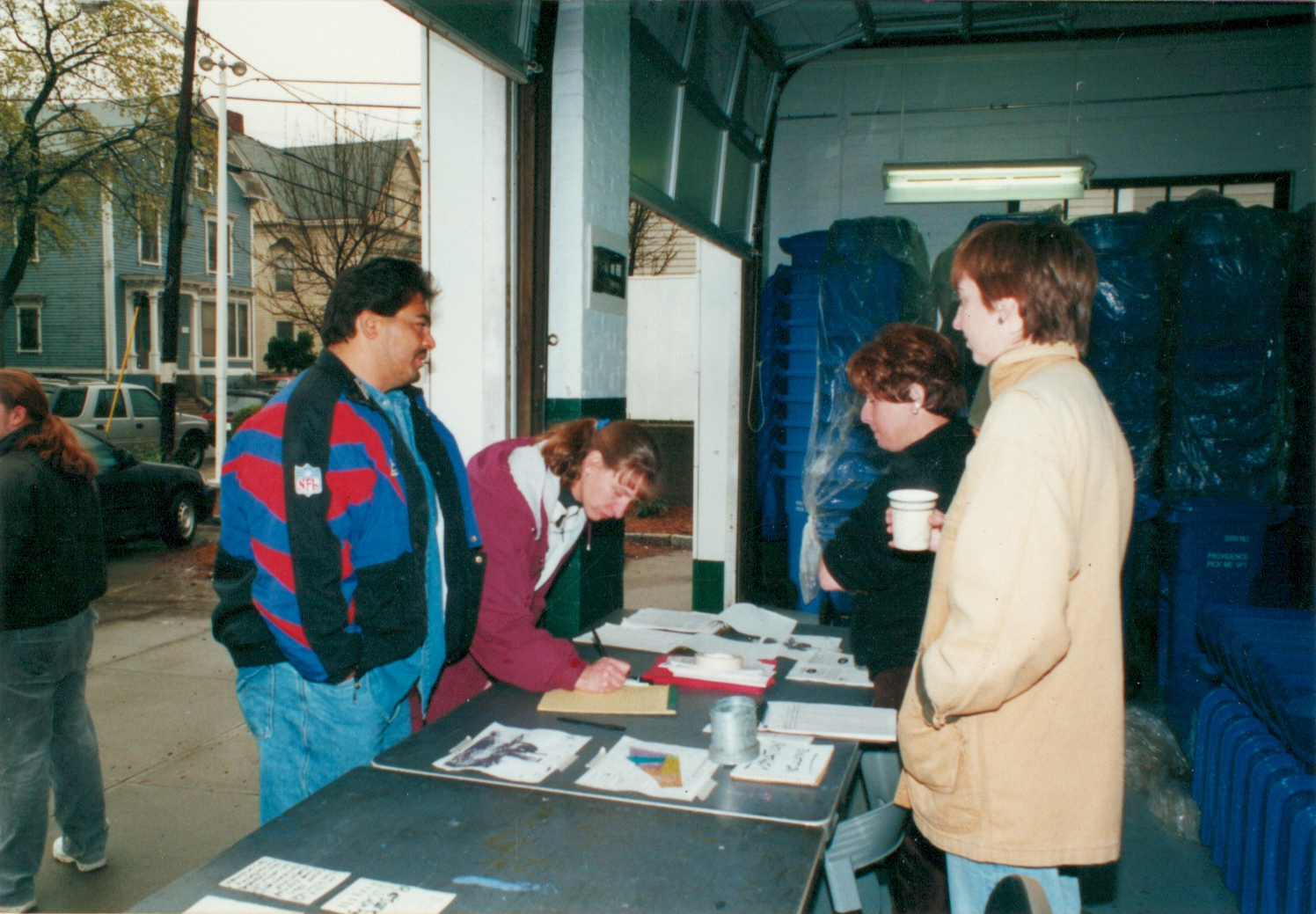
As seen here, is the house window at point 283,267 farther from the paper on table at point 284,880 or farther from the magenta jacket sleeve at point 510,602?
the paper on table at point 284,880

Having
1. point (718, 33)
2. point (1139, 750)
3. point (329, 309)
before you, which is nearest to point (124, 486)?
point (718, 33)

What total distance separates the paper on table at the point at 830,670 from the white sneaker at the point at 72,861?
8.69ft

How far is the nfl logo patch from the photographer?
1.86 meters

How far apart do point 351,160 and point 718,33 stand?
433 inches

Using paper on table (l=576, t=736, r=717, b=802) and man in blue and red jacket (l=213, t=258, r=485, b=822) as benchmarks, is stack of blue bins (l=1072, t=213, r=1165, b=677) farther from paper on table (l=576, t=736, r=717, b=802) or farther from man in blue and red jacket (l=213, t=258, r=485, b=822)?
man in blue and red jacket (l=213, t=258, r=485, b=822)

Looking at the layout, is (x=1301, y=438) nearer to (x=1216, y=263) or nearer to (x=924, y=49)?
(x=1216, y=263)

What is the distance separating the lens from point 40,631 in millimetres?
2896

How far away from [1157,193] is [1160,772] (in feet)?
15.9

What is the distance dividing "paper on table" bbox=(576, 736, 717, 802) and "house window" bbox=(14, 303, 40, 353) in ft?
80.3

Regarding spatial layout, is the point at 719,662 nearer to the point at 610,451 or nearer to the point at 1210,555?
the point at 610,451

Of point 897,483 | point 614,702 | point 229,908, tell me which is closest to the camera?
point 229,908

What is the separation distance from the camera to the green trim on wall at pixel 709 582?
6480mm

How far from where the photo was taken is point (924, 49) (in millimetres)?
6570

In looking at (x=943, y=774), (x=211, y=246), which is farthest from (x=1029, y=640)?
(x=211, y=246)
